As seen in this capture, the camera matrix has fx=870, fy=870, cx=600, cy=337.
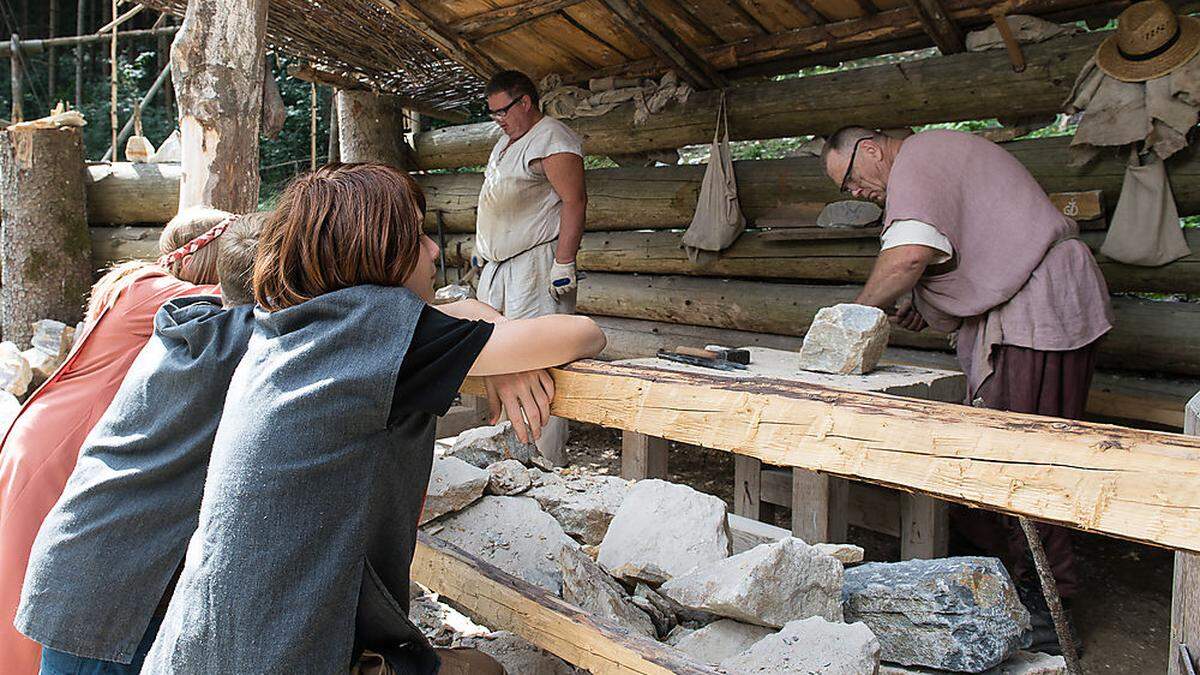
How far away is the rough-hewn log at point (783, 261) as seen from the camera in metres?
4.26

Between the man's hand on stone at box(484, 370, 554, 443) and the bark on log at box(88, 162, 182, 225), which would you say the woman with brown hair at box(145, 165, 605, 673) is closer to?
the man's hand on stone at box(484, 370, 554, 443)

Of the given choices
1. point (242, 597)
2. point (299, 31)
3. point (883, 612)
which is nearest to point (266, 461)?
point (242, 597)

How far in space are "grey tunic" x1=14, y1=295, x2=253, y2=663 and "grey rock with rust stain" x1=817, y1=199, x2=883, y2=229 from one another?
3.93m

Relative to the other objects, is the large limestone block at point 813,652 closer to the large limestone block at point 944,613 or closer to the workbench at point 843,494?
the large limestone block at point 944,613

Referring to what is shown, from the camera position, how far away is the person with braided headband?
1.89 m

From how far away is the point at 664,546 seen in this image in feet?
8.76

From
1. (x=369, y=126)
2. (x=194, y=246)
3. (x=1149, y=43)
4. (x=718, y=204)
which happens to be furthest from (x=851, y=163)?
(x=369, y=126)

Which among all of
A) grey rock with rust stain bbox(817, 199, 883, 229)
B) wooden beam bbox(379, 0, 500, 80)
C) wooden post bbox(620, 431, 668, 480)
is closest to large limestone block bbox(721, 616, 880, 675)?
wooden post bbox(620, 431, 668, 480)

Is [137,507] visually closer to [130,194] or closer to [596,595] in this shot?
[596,595]

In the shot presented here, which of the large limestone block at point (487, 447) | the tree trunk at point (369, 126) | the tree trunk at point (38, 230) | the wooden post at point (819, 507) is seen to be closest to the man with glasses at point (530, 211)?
the large limestone block at point (487, 447)

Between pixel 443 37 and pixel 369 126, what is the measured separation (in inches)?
75.3

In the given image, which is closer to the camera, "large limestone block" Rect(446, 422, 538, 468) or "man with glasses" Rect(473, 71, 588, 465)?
"large limestone block" Rect(446, 422, 538, 468)

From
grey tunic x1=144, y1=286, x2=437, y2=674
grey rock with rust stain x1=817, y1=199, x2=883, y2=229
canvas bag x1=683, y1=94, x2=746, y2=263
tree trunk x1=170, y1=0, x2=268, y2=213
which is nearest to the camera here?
grey tunic x1=144, y1=286, x2=437, y2=674

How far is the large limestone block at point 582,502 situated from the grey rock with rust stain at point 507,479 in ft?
0.17
